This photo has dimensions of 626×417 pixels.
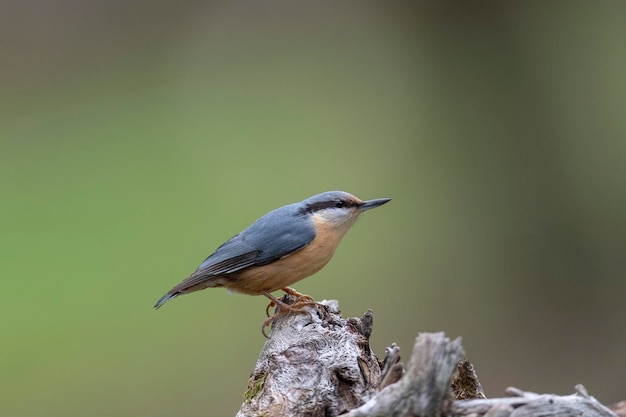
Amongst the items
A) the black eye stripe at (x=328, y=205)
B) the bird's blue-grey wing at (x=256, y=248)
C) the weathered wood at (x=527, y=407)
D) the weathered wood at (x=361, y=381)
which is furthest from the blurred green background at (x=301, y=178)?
the weathered wood at (x=527, y=407)

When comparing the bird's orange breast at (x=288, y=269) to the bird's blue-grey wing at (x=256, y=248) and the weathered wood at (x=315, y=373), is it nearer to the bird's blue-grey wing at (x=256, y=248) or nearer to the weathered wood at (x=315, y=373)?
the bird's blue-grey wing at (x=256, y=248)

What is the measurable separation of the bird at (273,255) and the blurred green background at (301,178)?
216 cm

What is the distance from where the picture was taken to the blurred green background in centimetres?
552

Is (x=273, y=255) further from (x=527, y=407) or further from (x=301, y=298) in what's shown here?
(x=527, y=407)

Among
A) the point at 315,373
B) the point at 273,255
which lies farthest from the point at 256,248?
the point at 315,373

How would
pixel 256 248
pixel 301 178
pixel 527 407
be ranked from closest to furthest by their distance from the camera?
pixel 527 407 < pixel 256 248 < pixel 301 178

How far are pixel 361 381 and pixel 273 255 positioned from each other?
0.97 metres

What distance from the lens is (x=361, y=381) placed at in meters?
2.00

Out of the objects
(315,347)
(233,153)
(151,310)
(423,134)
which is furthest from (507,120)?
(315,347)

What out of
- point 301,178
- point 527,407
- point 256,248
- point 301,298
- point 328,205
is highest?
point 301,178

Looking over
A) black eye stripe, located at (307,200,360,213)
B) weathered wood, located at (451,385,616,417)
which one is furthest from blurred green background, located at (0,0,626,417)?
weathered wood, located at (451,385,616,417)

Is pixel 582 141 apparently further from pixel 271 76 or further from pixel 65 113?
pixel 65 113

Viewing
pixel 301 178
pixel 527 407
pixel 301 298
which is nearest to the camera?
pixel 527 407

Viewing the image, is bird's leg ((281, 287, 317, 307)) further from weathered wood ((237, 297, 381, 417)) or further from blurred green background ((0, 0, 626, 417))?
blurred green background ((0, 0, 626, 417))
